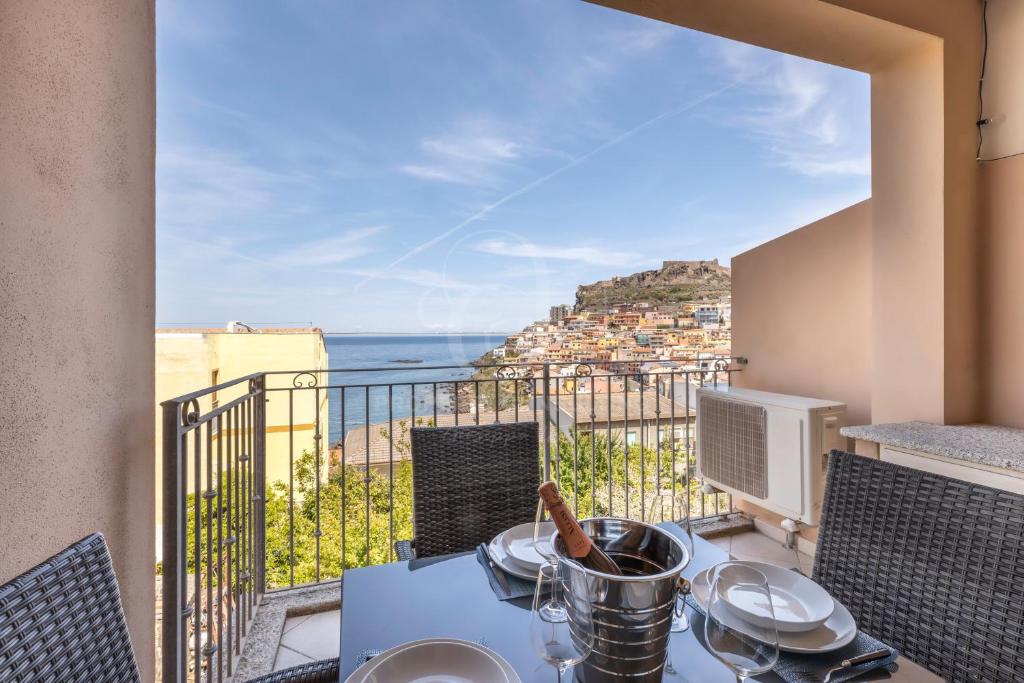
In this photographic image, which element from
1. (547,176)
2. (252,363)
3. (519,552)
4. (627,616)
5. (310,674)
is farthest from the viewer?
(547,176)

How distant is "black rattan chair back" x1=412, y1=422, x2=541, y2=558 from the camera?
1408 mm

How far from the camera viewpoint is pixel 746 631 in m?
0.63

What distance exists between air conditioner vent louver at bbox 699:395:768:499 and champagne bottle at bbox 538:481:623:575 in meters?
2.06

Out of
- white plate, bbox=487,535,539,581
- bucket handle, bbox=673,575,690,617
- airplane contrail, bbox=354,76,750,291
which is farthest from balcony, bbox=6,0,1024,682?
airplane contrail, bbox=354,76,750,291

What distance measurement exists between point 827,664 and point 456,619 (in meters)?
0.60

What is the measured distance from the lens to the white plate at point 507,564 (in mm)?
956

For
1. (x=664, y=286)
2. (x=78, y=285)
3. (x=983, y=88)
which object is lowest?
(x=78, y=285)

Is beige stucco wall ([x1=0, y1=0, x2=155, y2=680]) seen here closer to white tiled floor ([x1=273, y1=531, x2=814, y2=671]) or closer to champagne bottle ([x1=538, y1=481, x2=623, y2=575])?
white tiled floor ([x1=273, y1=531, x2=814, y2=671])

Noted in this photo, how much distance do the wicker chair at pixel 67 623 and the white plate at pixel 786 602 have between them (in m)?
0.87

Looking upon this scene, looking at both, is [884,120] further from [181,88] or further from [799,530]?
[181,88]

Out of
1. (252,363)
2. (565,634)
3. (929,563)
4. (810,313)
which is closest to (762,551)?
(810,313)

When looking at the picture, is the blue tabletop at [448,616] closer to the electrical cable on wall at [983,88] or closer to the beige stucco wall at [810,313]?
the beige stucco wall at [810,313]

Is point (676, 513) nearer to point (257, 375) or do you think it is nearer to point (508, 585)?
point (508, 585)

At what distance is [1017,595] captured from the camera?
2.50 feet
